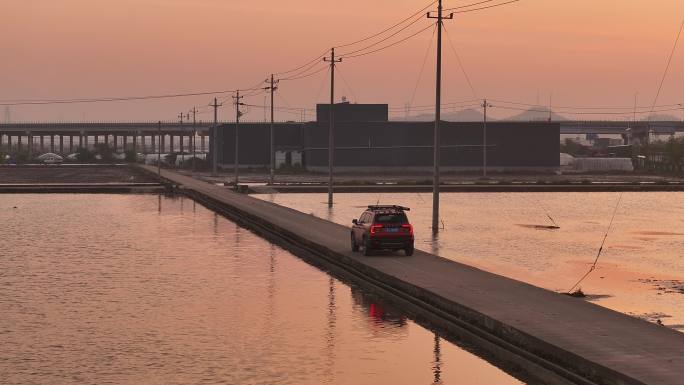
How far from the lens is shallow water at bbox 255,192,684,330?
32.9 meters

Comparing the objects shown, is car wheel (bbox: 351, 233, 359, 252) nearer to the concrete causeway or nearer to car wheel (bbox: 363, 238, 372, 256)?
the concrete causeway

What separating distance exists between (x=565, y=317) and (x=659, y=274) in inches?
578

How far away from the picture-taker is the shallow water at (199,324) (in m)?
20.2

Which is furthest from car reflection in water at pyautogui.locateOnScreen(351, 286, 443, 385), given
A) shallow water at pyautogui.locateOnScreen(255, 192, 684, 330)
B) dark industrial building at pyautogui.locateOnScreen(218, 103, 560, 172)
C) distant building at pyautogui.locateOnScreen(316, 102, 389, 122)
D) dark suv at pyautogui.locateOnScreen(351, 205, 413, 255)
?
distant building at pyautogui.locateOnScreen(316, 102, 389, 122)

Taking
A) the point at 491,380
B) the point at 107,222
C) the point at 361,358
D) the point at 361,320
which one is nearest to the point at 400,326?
the point at 361,320

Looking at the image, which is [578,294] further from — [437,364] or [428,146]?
[428,146]

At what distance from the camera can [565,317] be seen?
945 inches

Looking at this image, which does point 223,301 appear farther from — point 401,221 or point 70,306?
point 401,221

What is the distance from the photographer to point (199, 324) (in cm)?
2597

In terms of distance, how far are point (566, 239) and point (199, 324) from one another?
98.4 feet

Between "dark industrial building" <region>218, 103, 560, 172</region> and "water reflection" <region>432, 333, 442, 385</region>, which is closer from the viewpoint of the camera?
"water reflection" <region>432, 333, 442, 385</region>

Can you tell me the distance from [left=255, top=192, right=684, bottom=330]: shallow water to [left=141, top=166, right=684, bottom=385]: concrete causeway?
2540 mm

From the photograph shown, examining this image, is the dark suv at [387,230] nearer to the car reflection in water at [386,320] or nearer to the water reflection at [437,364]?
the car reflection in water at [386,320]

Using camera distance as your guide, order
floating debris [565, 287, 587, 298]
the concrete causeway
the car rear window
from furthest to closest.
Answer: the car rear window → floating debris [565, 287, 587, 298] → the concrete causeway
